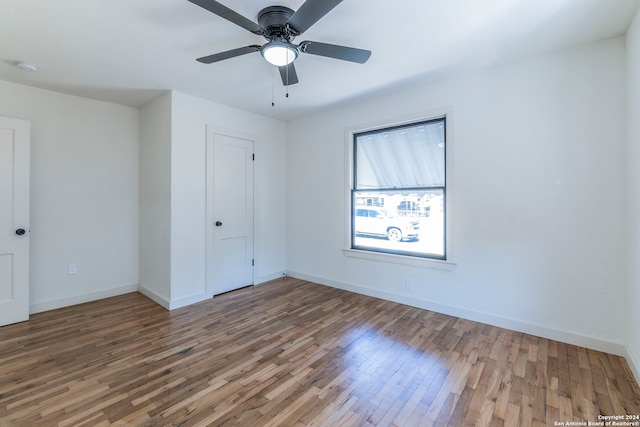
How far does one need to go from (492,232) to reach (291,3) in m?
2.77

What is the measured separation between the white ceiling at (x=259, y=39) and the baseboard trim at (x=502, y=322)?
2.59m

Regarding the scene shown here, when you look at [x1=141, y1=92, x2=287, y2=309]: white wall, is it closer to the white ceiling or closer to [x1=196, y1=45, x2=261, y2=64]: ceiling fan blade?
the white ceiling

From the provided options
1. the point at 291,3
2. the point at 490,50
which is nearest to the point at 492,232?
the point at 490,50

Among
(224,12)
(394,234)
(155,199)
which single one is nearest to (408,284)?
(394,234)

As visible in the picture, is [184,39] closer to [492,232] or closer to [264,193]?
[264,193]

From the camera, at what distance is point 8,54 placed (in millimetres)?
2547

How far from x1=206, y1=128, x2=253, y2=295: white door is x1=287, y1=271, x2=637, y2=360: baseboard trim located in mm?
1504

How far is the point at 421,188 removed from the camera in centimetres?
346

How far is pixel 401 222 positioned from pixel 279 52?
2487 millimetres

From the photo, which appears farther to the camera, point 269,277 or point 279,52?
point 269,277

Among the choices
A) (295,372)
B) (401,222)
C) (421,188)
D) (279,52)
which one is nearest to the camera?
Answer: (279,52)

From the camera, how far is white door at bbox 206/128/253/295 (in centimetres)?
384

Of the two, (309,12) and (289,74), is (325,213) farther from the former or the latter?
(309,12)

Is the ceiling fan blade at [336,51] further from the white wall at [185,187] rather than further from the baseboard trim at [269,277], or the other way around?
the baseboard trim at [269,277]
